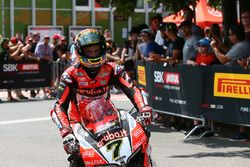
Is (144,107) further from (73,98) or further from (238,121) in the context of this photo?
(238,121)

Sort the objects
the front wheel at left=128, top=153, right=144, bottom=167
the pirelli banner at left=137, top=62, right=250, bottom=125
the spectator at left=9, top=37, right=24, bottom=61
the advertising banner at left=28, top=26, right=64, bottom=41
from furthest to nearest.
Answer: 1. the advertising banner at left=28, top=26, right=64, bottom=41
2. the spectator at left=9, top=37, right=24, bottom=61
3. the pirelli banner at left=137, top=62, right=250, bottom=125
4. the front wheel at left=128, top=153, right=144, bottom=167

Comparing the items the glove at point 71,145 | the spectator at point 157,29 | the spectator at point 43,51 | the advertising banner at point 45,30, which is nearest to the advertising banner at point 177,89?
the spectator at point 157,29

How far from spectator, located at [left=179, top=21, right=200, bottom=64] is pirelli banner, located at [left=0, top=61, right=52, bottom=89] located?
8372 mm

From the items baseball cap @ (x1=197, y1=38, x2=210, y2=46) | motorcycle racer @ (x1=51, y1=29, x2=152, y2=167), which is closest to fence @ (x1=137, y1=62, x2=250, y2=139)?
baseball cap @ (x1=197, y1=38, x2=210, y2=46)

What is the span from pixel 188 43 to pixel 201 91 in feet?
3.85

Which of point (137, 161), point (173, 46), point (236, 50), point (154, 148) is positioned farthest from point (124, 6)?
point (137, 161)

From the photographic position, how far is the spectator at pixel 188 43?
1269 cm

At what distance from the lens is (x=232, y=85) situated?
1126 centimetres

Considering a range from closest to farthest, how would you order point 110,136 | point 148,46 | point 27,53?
1. point 110,136
2. point 148,46
3. point 27,53

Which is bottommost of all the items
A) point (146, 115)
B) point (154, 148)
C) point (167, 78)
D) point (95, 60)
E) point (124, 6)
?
point (154, 148)

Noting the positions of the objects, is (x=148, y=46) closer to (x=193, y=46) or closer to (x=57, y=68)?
(x=193, y=46)

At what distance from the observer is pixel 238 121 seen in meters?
→ 11.3

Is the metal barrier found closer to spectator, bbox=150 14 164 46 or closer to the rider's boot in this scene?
spectator, bbox=150 14 164 46

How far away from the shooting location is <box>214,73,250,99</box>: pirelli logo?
10984mm
